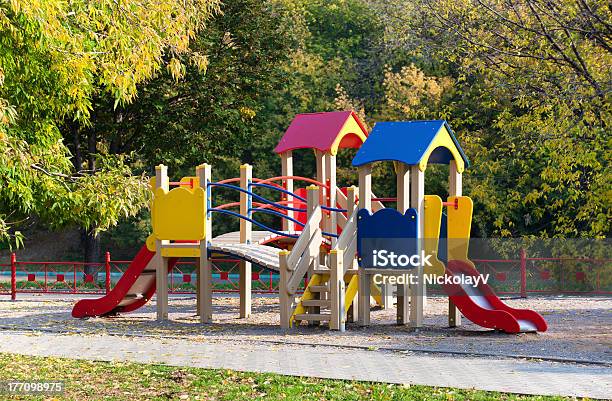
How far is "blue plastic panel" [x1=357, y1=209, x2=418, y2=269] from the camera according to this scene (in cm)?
1545

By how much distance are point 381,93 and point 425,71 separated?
8.12ft

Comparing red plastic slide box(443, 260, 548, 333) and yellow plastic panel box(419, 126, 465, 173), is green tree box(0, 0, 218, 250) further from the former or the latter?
red plastic slide box(443, 260, 548, 333)

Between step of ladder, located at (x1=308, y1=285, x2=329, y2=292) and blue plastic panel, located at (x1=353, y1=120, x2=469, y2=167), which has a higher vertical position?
blue plastic panel, located at (x1=353, y1=120, x2=469, y2=167)

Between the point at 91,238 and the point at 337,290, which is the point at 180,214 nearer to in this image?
the point at 337,290

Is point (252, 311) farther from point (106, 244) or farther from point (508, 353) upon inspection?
point (106, 244)

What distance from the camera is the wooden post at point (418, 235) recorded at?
15.5 meters

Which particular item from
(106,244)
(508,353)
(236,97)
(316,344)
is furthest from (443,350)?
(106,244)

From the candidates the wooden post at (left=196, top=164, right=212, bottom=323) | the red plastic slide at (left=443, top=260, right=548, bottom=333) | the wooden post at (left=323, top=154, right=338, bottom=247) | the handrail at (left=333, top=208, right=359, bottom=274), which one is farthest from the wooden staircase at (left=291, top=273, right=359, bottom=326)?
the wooden post at (left=323, top=154, right=338, bottom=247)

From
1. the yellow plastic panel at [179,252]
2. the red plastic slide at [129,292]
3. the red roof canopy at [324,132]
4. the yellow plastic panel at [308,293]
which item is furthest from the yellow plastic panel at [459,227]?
the red plastic slide at [129,292]

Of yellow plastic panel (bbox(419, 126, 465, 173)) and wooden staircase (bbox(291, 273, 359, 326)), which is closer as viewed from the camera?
yellow plastic panel (bbox(419, 126, 465, 173))

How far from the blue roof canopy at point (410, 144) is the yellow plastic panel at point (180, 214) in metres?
2.91

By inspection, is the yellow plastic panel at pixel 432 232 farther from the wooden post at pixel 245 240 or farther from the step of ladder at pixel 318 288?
the wooden post at pixel 245 240

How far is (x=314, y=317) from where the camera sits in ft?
52.5

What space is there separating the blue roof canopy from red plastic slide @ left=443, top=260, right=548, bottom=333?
67.8 inches
